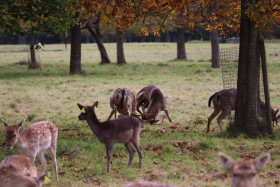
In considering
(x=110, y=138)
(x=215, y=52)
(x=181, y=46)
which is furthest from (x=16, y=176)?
(x=181, y=46)

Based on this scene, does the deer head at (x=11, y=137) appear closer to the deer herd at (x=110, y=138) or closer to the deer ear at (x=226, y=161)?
the deer herd at (x=110, y=138)

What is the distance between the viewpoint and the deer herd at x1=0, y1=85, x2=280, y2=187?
4434 mm

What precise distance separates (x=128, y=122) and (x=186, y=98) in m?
7.70

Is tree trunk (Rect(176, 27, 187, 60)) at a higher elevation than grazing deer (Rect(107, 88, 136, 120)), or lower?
higher

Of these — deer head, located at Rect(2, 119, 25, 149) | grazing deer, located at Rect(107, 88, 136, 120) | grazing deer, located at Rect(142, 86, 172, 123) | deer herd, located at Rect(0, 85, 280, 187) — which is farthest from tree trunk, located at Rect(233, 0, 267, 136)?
deer head, located at Rect(2, 119, 25, 149)

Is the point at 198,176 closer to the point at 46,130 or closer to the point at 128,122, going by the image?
the point at 128,122

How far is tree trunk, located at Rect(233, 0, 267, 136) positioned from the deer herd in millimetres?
956

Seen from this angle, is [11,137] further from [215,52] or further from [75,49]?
[215,52]

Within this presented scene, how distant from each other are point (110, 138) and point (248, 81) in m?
3.66

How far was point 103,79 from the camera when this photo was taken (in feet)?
66.7

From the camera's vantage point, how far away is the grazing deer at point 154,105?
11.1 m

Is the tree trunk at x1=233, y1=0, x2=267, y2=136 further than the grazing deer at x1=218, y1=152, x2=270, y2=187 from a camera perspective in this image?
Yes

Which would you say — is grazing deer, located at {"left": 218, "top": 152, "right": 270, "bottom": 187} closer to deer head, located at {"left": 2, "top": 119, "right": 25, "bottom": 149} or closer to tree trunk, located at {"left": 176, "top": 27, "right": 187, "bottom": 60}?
deer head, located at {"left": 2, "top": 119, "right": 25, "bottom": 149}

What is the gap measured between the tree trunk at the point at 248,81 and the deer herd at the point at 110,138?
3.14 ft
